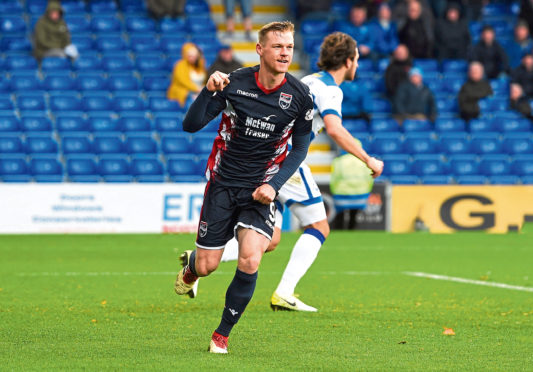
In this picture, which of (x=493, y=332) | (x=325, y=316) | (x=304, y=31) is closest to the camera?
(x=493, y=332)

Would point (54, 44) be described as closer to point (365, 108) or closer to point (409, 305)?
point (365, 108)

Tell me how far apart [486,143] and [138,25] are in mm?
8210

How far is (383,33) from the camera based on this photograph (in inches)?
872

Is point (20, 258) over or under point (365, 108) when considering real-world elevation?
under

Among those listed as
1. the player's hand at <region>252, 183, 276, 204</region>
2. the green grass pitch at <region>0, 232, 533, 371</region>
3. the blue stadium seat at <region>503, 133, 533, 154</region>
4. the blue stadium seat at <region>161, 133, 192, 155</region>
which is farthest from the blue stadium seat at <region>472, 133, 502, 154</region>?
the player's hand at <region>252, 183, 276, 204</region>

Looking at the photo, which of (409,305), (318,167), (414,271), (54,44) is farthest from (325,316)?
(54,44)

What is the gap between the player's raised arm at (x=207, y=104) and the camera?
5.45 meters

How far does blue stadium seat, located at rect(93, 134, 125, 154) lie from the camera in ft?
61.5

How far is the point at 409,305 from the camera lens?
815 cm

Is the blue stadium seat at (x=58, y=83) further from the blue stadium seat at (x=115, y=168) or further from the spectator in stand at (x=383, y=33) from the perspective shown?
the spectator in stand at (x=383, y=33)

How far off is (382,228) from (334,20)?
263 inches

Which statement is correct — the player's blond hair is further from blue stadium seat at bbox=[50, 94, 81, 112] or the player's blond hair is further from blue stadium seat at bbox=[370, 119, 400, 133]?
blue stadium seat at bbox=[370, 119, 400, 133]

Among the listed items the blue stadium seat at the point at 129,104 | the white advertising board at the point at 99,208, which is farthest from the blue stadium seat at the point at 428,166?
the blue stadium seat at the point at 129,104

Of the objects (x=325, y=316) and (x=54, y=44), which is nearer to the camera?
(x=325, y=316)
